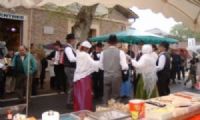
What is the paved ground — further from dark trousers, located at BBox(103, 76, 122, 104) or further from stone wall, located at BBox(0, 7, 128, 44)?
stone wall, located at BBox(0, 7, 128, 44)

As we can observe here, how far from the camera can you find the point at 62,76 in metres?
10.4

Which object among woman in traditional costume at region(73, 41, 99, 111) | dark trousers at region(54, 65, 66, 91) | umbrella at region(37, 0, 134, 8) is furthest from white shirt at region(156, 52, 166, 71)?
dark trousers at region(54, 65, 66, 91)

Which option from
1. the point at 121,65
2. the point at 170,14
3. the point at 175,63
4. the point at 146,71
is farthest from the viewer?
the point at 175,63

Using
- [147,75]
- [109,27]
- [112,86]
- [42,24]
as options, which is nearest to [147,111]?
[112,86]

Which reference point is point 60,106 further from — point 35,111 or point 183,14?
point 183,14

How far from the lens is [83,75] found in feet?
20.6

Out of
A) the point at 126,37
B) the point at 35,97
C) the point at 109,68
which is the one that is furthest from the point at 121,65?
the point at 126,37

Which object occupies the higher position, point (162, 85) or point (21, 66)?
point (21, 66)

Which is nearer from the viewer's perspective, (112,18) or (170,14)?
(170,14)

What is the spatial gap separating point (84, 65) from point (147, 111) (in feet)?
9.55

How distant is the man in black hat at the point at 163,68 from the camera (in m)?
7.23

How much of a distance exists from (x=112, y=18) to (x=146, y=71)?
38.5ft

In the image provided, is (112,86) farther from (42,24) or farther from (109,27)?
(109,27)

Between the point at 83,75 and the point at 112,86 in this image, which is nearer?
the point at 112,86
